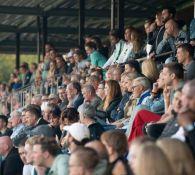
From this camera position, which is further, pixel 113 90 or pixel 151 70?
pixel 113 90

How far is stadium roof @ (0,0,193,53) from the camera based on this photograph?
28.8 meters

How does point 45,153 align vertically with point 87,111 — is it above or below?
below

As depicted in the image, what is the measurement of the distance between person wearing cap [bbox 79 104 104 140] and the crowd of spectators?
2 cm

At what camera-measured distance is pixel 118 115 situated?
16062 mm

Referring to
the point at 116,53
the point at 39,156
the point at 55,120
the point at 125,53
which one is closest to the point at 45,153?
the point at 39,156

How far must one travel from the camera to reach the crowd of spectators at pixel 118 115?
9922 mm

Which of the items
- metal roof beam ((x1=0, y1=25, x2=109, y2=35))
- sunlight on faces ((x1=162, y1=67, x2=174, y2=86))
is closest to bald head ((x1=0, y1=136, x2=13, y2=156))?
sunlight on faces ((x1=162, y1=67, x2=174, y2=86))

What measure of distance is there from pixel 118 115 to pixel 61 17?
1705cm

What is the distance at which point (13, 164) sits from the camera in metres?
16.1

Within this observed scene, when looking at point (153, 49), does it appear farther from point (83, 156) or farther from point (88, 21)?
point (88, 21)

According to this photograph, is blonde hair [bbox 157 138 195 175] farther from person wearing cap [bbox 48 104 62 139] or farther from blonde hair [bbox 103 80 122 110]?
person wearing cap [bbox 48 104 62 139]

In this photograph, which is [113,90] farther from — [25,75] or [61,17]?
[61,17]

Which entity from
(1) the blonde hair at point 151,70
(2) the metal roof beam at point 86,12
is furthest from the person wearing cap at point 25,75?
(1) the blonde hair at point 151,70

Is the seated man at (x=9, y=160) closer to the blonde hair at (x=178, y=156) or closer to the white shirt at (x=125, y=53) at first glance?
the white shirt at (x=125, y=53)
